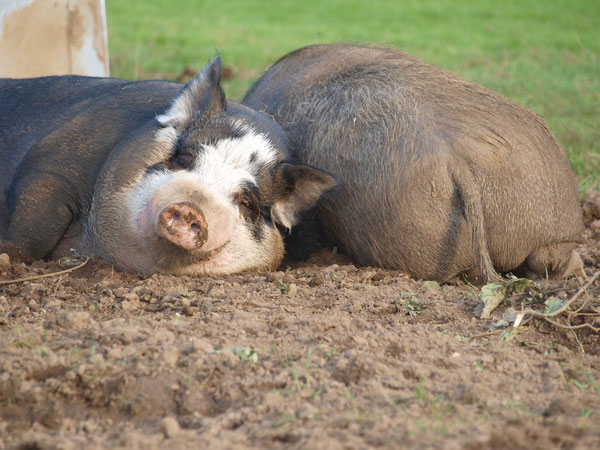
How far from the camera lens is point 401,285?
353 centimetres

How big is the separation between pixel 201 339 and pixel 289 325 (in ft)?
1.20

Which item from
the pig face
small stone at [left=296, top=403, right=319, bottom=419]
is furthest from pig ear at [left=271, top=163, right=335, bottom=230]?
small stone at [left=296, top=403, right=319, bottom=419]

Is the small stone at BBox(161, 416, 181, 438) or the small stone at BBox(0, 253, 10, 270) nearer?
the small stone at BBox(161, 416, 181, 438)

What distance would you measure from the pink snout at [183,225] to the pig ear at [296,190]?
1.92 ft

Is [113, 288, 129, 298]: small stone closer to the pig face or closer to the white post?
the pig face

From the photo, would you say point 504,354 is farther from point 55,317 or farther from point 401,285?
point 55,317

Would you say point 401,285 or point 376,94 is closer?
point 401,285

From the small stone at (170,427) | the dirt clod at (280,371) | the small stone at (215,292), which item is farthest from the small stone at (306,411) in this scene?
the small stone at (215,292)

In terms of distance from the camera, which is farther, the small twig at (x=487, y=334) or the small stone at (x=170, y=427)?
the small twig at (x=487, y=334)

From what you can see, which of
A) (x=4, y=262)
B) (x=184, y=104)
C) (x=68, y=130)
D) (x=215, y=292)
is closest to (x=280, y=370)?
A: (x=215, y=292)

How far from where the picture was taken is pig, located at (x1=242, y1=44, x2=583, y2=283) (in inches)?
144

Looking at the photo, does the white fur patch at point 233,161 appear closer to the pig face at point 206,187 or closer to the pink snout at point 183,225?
the pig face at point 206,187

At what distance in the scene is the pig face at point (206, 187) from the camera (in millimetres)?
3525

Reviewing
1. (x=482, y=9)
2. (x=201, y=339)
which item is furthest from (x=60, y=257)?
(x=482, y=9)
